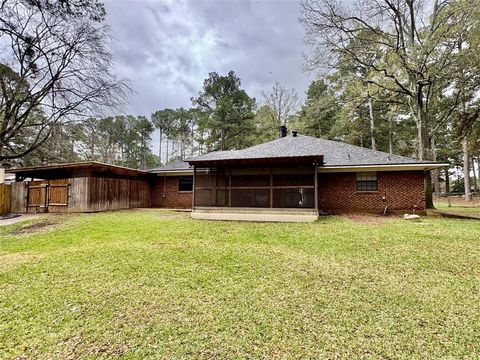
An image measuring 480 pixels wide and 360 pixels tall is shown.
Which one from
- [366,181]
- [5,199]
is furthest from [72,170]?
[366,181]

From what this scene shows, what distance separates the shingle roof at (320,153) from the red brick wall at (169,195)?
3224 mm

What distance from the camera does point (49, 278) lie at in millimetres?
4016

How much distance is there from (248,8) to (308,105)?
58.4 ft

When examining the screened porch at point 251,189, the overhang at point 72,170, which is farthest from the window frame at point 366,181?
the overhang at point 72,170

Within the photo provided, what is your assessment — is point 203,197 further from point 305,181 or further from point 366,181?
point 366,181

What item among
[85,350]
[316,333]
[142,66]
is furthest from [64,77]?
[316,333]

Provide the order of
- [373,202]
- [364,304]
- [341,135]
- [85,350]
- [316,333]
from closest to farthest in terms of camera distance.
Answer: [85,350] → [316,333] → [364,304] → [373,202] → [341,135]

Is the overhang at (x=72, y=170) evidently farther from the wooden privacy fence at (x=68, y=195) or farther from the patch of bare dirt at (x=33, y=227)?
the patch of bare dirt at (x=33, y=227)

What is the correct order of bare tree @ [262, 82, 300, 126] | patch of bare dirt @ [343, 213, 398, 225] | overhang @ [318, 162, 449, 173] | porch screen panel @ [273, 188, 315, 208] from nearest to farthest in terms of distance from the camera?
patch of bare dirt @ [343, 213, 398, 225]
overhang @ [318, 162, 449, 173]
porch screen panel @ [273, 188, 315, 208]
bare tree @ [262, 82, 300, 126]

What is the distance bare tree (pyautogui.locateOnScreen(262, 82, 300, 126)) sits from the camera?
26875mm

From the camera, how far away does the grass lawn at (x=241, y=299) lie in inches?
93.0

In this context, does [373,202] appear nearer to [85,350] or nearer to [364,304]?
[364,304]

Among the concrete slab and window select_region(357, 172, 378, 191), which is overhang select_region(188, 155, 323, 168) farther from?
window select_region(357, 172, 378, 191)

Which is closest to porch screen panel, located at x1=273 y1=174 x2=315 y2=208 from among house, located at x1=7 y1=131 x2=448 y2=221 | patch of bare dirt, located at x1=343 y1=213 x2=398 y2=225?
house, located at x1=7 y1=131 x2=448 y2=221
